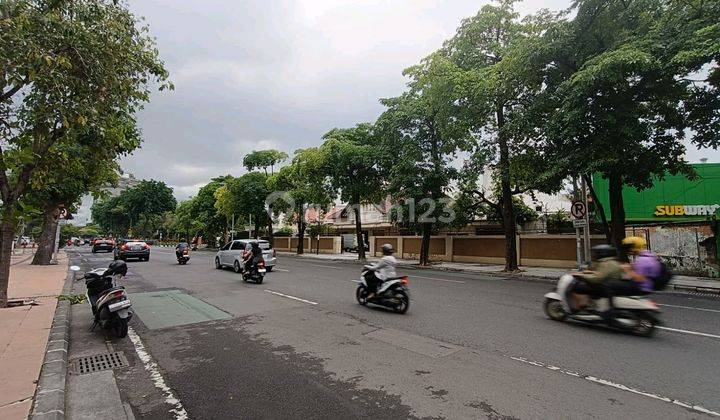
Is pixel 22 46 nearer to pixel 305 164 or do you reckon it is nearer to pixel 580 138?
pixel 580 138

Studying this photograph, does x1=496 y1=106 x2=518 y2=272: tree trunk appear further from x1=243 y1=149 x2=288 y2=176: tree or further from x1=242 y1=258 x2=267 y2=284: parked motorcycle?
x1=243 y1=149 x2=288 y2=176: tree

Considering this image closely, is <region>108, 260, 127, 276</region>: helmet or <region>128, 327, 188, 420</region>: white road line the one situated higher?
<region>108, 260, 127, 276</region>: helmet

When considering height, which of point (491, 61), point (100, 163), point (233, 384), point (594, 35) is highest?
point (491, 61)

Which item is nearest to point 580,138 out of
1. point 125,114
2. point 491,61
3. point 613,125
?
point 613,125

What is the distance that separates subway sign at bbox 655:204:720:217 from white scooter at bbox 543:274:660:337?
23173 mm

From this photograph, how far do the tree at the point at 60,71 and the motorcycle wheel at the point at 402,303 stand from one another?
631cm

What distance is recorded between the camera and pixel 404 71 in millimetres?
21031

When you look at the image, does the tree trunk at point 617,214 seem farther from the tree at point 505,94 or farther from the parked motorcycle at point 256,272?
the parked motorcycle at point 256,272

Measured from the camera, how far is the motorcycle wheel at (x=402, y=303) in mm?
8297

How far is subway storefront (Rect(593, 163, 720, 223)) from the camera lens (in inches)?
978

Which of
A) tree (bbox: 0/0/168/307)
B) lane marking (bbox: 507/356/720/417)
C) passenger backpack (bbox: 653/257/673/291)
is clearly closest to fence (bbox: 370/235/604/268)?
passenger backpack (bbox: 653/257/673/291)

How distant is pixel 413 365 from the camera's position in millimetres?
5098

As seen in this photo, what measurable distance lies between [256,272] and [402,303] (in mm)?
6459

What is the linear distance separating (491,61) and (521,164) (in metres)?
5.86
